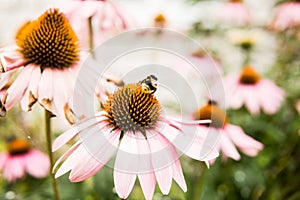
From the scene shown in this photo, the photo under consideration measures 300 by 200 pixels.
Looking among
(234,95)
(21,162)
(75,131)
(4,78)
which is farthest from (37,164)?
(75,131)

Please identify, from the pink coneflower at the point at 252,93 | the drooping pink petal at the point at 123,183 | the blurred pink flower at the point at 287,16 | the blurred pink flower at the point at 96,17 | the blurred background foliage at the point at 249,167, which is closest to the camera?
the drooping pink petal at the point at 123,183

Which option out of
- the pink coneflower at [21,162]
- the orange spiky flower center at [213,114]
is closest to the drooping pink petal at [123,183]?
the orange spiky flower center at [213,114]

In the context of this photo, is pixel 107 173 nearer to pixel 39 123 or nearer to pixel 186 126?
pixel 186 126

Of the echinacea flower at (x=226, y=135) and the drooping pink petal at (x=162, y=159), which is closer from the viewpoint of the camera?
the drooping pink petal at (x=162, y=159)

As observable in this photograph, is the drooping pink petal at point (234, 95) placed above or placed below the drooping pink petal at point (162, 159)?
below

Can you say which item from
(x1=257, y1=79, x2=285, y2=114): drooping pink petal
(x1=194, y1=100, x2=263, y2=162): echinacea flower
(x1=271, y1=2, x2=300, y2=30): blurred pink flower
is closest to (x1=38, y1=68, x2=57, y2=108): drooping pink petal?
(x1=194, y1=100, x2=263, y2=162): echinacea flower

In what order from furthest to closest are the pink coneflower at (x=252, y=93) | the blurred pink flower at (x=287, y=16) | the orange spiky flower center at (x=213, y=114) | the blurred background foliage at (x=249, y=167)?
the blurred pink flower at (x=287, y=16)
the pink coneflower at (x=252, y=93)
the blurred background foliage at (x=249, y=167)
the orange spiky flower center at (x=213, y=114)

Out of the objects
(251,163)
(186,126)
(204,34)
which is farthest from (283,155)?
(186,126)

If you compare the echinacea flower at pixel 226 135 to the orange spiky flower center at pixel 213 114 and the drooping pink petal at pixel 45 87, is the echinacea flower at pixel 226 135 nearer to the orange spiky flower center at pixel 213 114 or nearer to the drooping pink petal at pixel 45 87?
the orange spiky flower center at pixel 213 114
